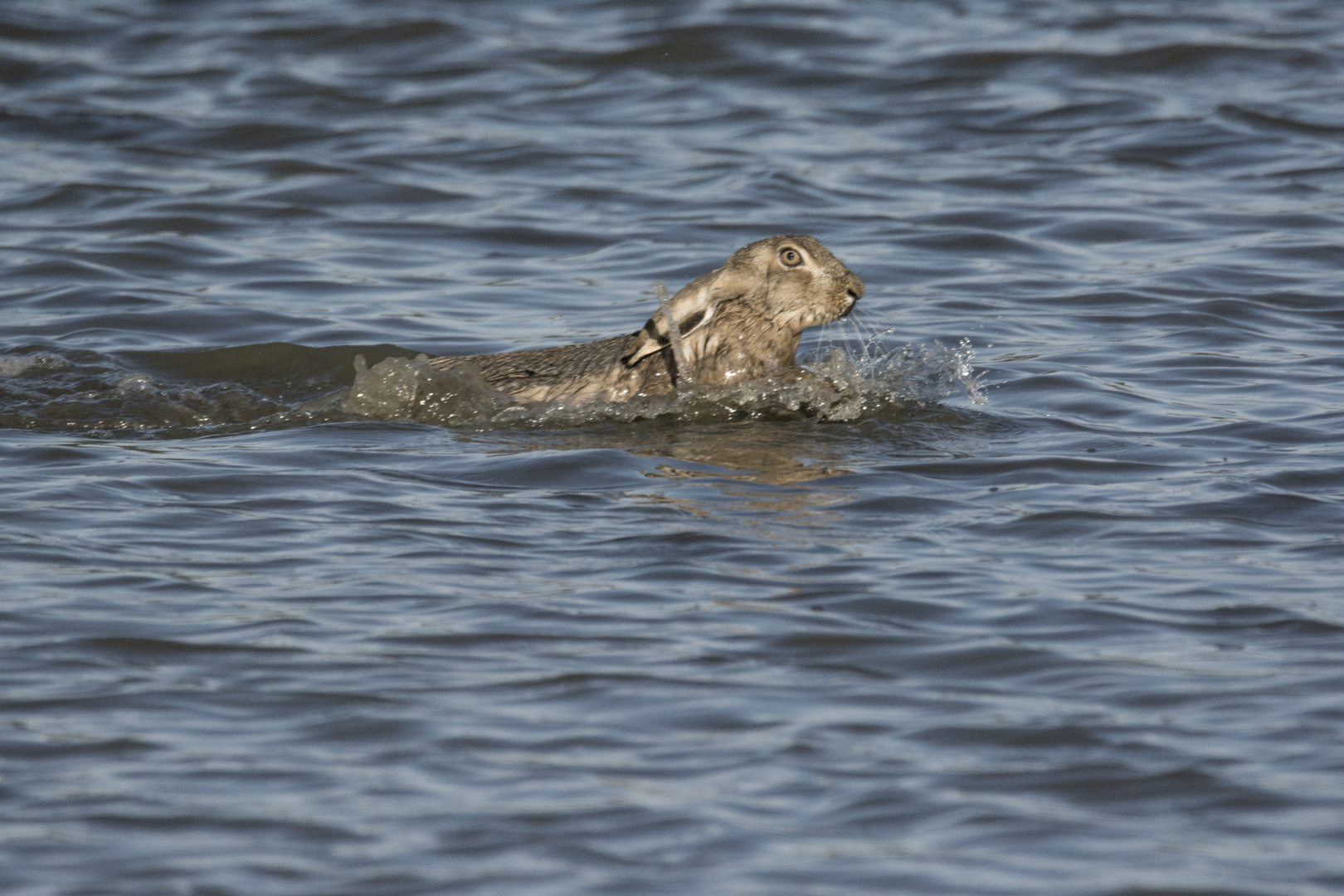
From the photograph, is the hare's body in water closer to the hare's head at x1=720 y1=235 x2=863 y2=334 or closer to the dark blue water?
the hare's head at x1=720 y1=235 x2=863 y2=334

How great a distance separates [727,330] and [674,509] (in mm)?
2170

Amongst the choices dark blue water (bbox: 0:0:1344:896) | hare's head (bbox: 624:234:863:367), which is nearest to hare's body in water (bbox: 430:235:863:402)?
hare's head (bbox: 624:234:863:367)

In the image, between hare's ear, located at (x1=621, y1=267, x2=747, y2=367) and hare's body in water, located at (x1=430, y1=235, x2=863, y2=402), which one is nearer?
hare's ear, located at (x1=621, y1=267, x2=747, y2=367)

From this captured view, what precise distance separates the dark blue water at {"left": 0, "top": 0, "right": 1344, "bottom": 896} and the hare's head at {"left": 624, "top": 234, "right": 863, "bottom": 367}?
468 millimetres

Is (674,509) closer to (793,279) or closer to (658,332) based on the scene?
(658,332)

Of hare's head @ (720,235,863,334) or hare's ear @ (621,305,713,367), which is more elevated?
hare's head @ (720,235,863,334)

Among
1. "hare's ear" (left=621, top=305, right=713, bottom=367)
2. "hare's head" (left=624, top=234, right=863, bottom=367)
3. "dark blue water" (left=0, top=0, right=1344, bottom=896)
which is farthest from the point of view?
"hare's head" (left=624, top=234, right=863, bottom=367)

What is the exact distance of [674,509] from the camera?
8102mm

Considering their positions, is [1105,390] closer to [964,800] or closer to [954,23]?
[964,800]

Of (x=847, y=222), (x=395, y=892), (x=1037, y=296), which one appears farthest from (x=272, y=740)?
(x=847, y=222)

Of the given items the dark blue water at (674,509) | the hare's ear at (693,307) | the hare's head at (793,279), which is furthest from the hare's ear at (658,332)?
the dark blue water at (674,509)

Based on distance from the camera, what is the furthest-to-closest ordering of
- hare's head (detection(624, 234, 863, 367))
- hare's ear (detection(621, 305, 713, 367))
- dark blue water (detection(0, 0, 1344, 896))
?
1. hare's head (detection(624, 234, 863, 367))
2. hare's ear (detection(621, 305, 713, 367))
3. dark blue water (detection(0, 0, 1344, 896))

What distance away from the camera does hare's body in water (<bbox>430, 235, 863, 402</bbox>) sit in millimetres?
9914

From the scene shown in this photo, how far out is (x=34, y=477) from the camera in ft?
28.4
